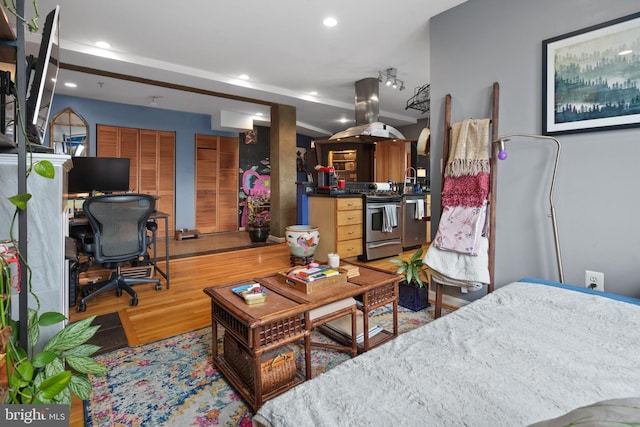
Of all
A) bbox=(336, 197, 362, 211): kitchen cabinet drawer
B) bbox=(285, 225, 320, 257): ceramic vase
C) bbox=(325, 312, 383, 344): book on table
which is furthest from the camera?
bbox=(336, 197, 362, 211): kitchen cabinet drawer

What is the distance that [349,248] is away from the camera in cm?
409

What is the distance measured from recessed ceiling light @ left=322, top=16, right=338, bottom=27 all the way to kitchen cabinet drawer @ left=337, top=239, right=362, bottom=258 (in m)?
2.34

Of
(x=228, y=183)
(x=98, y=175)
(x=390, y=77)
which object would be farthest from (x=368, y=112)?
(x=228, y=183)

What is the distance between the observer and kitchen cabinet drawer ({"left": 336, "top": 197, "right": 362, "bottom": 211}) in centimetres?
397

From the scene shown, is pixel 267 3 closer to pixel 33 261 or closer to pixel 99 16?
pixel 99 16

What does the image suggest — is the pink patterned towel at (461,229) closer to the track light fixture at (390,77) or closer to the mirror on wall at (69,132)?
the track light fixture at (390,77)

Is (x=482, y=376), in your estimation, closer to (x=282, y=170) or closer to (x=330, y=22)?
(x=330, y=22)

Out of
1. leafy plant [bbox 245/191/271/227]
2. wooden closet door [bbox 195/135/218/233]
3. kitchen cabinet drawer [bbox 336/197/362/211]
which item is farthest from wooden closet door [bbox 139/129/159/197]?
kitchen cabinet drawer [bbox 336/197/362/211]

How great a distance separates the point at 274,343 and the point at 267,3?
263cm

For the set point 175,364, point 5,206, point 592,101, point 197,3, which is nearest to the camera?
point 5,206

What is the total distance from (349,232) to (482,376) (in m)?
3.20

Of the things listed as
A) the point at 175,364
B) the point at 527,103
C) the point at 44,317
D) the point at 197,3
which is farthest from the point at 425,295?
the point at 197,3

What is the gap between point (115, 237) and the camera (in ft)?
8.77

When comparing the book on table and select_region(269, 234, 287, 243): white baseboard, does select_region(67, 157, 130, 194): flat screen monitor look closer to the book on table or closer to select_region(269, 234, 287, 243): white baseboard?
select_region(269, 234, 287, 243): white baseboard
